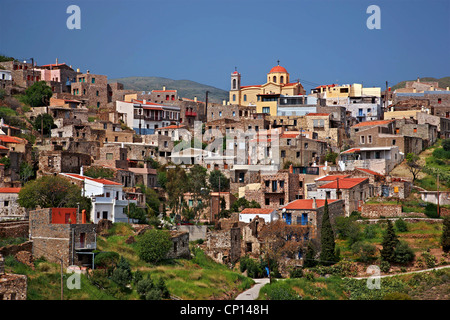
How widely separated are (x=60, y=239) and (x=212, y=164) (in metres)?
31.4

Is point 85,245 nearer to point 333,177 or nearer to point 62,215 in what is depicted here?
point 62,215

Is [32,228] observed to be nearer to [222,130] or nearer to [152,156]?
[152,156]

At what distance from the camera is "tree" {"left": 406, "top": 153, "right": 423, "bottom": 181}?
60806mm

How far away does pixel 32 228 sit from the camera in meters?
39.7

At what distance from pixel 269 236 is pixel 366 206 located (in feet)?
29.1

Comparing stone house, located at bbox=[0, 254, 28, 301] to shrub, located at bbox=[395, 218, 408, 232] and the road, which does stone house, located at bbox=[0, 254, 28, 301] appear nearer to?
the road

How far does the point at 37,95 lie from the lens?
79375 mm

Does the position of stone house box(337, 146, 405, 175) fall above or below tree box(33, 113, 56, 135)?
below

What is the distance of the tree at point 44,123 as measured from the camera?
70500 mm

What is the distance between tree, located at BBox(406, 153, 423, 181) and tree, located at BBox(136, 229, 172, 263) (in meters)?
25.7

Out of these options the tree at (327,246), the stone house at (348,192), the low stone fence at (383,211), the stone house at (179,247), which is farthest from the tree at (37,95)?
the tree at (327,246)

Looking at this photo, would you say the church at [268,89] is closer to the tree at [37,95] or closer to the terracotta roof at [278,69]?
the terracotta roof at [278,69]

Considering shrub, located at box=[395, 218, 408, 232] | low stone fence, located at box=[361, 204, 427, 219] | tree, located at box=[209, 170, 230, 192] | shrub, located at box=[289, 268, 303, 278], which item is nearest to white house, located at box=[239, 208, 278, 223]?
shrub, located at box=[289, 268, 303, 278]

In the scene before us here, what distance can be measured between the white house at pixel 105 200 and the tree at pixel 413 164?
25286mm
